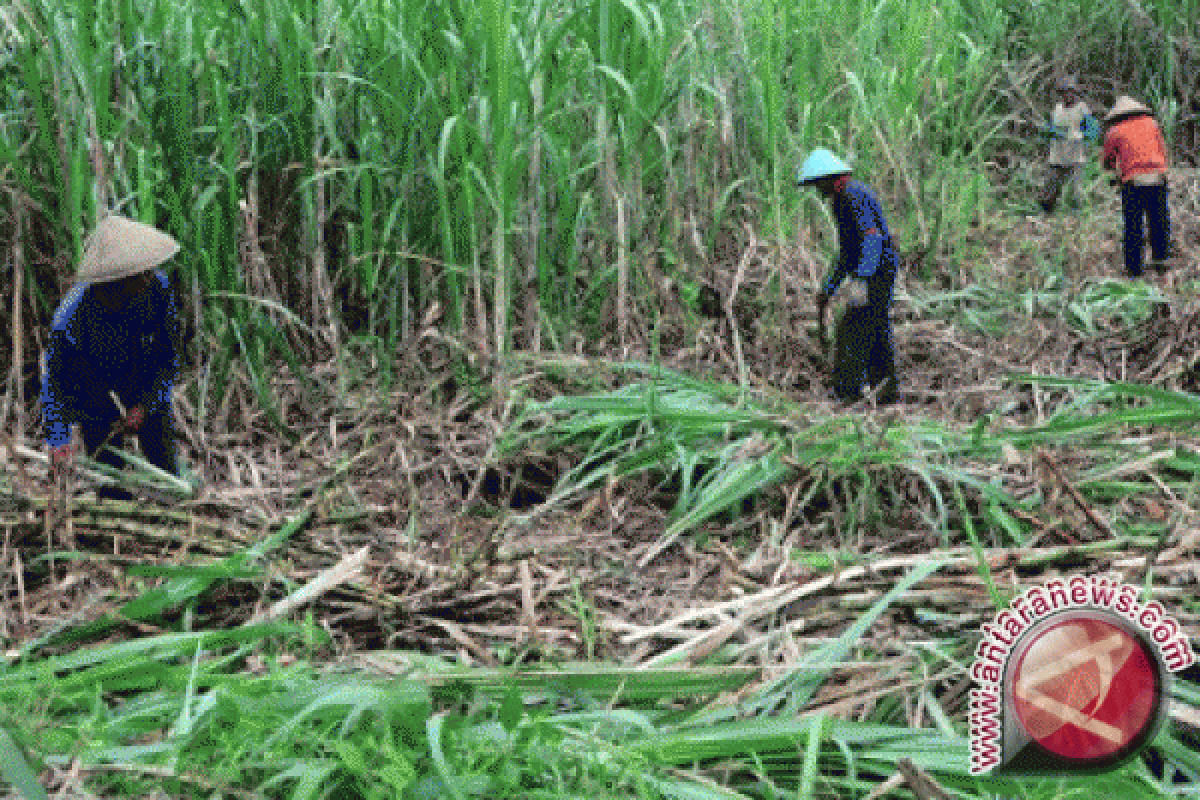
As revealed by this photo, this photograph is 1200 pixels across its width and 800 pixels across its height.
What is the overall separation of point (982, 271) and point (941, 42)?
1219mm

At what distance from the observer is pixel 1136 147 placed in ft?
21.3

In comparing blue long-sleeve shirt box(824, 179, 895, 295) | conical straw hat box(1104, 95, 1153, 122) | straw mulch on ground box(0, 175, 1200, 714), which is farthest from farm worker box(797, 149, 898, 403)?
conical straw hat box(1104, 95, 1153, 122)

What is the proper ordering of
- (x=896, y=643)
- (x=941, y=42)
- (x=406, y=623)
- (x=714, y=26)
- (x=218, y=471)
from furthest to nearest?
(x=941, y=42) < (x=714, y=26) < (x=218, y=471) < (x=406, y=623) < (x=896, y=643)

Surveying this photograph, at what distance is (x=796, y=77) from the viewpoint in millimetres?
4980

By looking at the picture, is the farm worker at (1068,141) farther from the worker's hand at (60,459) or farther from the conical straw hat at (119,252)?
the worker's hand at (60,459)

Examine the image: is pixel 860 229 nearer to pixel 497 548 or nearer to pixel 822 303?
pixel 822 303

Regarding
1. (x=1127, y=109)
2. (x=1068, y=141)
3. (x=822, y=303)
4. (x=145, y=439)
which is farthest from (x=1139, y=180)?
(x=145, y=439)

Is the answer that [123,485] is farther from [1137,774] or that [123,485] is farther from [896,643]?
[1137,774]

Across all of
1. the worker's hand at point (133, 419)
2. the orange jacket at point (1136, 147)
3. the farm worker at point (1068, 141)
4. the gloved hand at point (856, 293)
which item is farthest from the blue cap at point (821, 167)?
the farm worker at point (1068, 141)

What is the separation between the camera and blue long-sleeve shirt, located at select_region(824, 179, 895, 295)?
4.07 metres

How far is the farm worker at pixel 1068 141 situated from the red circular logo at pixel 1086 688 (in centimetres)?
658

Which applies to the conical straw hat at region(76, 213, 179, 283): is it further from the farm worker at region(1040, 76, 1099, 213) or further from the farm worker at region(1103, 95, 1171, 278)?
the farm worker at region(1040, 76, 1099, 213)

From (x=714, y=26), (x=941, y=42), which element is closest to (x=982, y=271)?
(x=941, y=42)

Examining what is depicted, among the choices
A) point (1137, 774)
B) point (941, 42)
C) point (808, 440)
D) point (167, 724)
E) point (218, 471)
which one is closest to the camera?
point (1137, 774)
